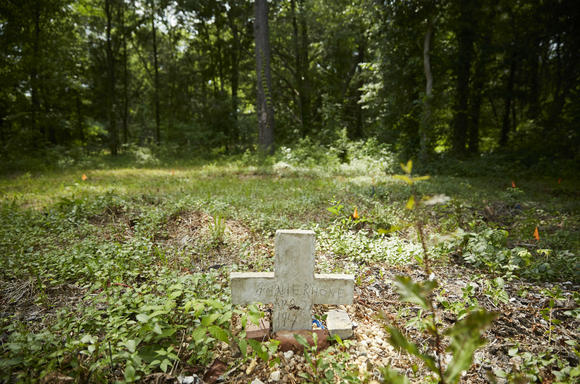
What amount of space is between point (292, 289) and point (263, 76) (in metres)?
11.9

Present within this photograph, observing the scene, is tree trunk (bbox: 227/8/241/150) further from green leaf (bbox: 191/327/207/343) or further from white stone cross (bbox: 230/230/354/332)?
green leaf (bbox: 191/327/207/343)

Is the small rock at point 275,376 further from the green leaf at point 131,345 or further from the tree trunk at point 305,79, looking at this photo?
the tree trunk at point 305,79

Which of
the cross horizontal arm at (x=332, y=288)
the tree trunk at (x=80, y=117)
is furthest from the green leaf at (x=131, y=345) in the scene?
the tree trunk at (x=80, y=117)

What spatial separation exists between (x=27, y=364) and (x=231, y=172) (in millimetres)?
8275

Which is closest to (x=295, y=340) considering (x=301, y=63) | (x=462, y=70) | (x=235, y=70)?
(x=462, y=70)

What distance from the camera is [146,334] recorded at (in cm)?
174

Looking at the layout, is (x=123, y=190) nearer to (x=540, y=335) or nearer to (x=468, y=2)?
(x=540, y=335)

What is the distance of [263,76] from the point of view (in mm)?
12188

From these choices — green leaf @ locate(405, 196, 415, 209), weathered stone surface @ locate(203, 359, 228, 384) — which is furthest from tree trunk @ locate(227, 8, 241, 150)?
green leaf @ locate(405, 196, 415, 209)

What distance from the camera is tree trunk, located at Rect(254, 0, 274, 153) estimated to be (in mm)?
11641

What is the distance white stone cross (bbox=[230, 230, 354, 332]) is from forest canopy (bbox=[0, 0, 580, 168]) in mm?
10221

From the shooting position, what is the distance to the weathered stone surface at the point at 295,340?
1894 millimetres

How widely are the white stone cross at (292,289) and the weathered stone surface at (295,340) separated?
0.06 m

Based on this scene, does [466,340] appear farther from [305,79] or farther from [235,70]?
[235,70]
